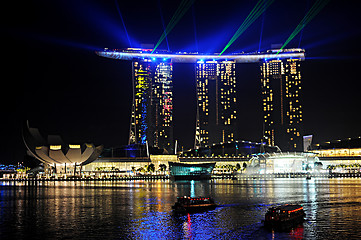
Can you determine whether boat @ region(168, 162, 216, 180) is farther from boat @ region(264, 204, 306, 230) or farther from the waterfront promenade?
boat @ region(264, 204, 306, 230)

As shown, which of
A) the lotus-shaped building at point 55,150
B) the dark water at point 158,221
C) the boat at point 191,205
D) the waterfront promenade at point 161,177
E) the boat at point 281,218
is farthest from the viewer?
the waterfront promenade at point 161,177

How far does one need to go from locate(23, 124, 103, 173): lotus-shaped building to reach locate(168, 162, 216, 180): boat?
24.0m

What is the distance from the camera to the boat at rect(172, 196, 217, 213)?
4625cm

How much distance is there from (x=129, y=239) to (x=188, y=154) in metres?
166

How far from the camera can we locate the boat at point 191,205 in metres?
46.2

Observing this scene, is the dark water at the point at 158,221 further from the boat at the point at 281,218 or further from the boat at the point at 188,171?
the boat at the point at 188,171

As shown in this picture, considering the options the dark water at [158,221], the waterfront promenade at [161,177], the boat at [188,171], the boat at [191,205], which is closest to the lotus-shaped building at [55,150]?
the waterfront promenade at [161,177]

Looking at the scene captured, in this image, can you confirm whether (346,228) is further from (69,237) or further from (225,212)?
(69,237)

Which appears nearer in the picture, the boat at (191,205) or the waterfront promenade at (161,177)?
the boat at (191,205)

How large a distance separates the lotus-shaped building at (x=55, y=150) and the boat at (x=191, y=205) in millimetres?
87688

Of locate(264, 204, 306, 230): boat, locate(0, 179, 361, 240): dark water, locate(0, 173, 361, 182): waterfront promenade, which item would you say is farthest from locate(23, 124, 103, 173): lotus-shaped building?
locate(264, 204, 306, 230): boat

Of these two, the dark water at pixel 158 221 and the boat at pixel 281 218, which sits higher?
the boat at pixel 281 218

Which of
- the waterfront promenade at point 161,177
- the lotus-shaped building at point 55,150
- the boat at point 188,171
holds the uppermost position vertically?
the lotus-shaped building at point 55,150

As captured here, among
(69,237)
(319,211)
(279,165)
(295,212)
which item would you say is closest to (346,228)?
(295,212)
